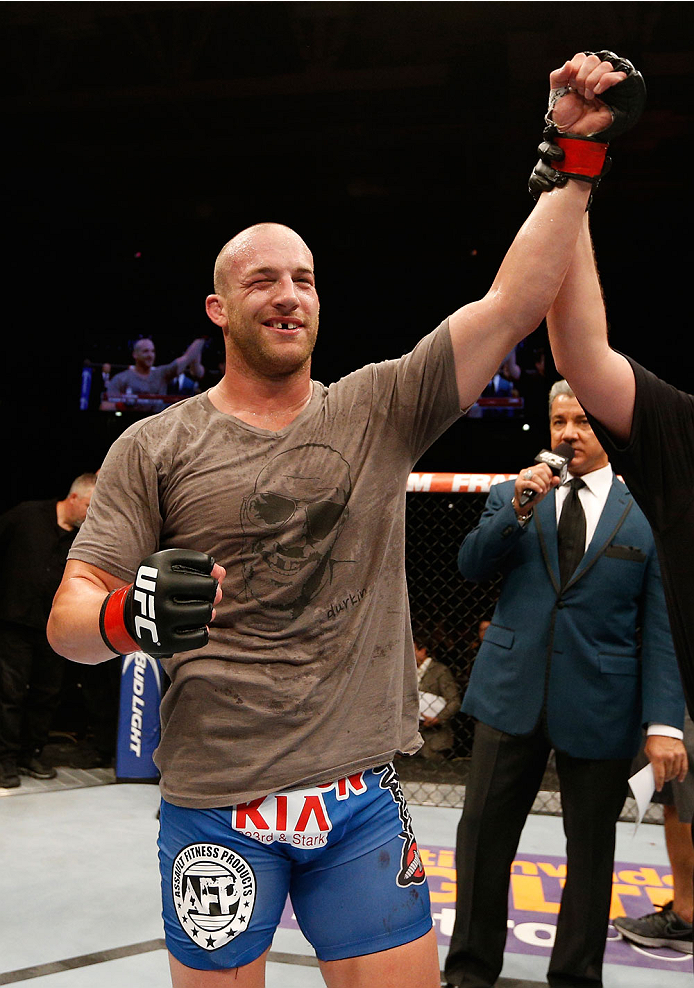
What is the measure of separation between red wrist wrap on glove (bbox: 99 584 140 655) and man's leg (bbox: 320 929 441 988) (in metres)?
0.58

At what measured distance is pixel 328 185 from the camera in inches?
298

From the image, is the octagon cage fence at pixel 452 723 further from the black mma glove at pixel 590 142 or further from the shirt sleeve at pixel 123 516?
the shirt sleeve at pixel 123 516

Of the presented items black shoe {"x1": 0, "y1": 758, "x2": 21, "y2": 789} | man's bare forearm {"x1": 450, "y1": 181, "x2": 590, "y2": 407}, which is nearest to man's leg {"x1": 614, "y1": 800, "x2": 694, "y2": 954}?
man's bare forearm {"x1": 450, "y1": 181, "x2": 590, "y2": 407}

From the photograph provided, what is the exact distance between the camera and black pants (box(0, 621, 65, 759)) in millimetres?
4371

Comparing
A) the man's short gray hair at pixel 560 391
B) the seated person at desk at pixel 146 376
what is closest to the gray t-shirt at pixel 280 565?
the man's short gray hair at pixel 560 391

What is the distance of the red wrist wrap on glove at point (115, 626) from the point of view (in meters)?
1.14

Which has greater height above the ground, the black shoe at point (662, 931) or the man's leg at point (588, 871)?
the man's leg at point (588, 871)

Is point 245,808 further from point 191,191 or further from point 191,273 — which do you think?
point 191,273

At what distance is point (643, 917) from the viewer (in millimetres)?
2773

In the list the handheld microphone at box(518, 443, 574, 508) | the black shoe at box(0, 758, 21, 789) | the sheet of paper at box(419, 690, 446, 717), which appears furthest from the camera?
the sheet of paper at box(419, 690, 446, 717)

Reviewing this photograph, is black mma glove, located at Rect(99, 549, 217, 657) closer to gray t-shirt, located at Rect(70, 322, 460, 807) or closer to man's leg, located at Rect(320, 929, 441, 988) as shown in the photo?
gray t-shirt, located at Rect(70, 322, 460, 807)

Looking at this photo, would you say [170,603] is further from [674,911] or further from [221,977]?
[674,911]

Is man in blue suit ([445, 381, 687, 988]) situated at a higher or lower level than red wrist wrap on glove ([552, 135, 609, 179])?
lower

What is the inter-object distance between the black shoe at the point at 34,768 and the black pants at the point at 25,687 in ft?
0.13
